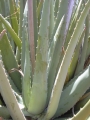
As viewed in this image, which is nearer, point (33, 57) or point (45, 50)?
point (45, 50)

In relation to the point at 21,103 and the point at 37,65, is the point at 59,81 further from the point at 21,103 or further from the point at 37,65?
the point at 21,103

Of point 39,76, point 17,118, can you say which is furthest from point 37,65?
point 17,118

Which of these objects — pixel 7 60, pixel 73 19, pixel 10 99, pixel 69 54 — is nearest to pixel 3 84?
pixel 10 99

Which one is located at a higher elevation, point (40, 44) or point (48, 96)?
point (40, 44)

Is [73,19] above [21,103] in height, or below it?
→ above

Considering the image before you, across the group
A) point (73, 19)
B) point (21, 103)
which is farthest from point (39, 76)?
point (73, 19)

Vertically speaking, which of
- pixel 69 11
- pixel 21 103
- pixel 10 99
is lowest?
pixel 21 103

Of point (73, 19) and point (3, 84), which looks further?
point (73, 19)

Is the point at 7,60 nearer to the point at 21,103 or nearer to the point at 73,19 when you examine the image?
the point at 21,103
